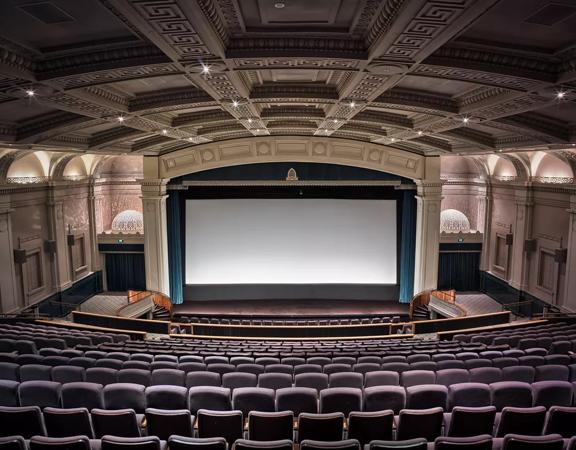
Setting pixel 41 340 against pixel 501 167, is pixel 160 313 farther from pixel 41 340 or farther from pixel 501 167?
pixel 501 167

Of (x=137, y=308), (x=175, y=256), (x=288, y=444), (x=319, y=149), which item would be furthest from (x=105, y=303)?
(x=288, y=444)

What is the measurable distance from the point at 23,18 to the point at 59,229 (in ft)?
42.5

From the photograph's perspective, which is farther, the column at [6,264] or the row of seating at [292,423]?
the column at [6,264]

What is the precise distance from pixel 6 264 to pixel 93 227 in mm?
5670

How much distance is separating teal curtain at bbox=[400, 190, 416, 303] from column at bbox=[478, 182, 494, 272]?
3.65 m

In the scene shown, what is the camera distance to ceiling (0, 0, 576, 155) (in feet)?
13.1

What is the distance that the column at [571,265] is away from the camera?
41.7 ft

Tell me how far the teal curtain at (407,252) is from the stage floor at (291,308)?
0.56m

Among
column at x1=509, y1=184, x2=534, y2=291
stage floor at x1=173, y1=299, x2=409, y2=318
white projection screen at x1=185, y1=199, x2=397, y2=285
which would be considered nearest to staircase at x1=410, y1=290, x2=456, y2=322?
stage floor at x1=173, y1=299, x2=409, y2=318

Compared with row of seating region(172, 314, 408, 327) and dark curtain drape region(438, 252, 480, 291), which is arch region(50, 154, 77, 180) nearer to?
row of seating region(172, 314, 408, 327)

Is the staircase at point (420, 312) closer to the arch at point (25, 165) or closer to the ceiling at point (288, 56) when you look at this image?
the ceiling at point (288, 56)

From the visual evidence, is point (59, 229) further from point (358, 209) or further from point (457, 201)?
point (457, 201)

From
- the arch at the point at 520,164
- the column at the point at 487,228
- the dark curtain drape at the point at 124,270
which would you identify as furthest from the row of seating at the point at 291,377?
the dark curtain drape at the point at 124,270

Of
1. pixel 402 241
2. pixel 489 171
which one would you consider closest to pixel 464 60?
pixel 402 241
